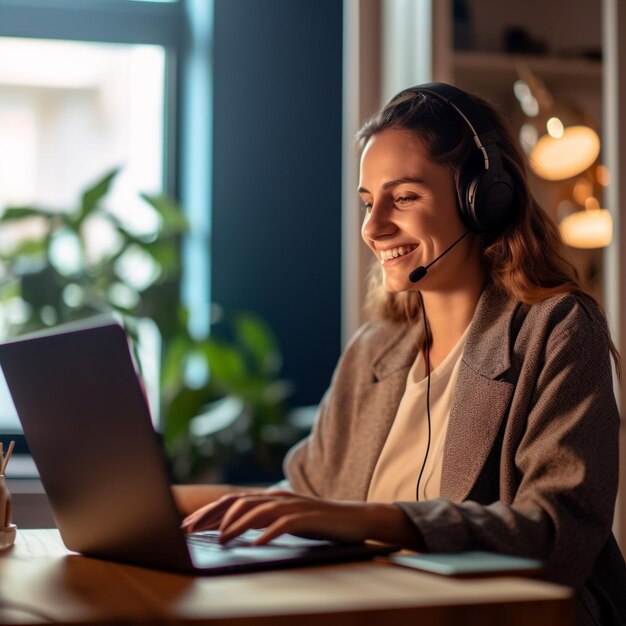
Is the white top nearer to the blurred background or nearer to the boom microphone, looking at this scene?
the boom microphone

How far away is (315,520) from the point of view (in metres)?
0.98

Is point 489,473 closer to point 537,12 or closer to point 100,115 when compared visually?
point 537,12

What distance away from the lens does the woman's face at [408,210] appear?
4.85 feet

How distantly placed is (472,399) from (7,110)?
8.73 ft

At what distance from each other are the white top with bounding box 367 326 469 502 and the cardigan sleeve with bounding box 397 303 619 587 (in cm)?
18

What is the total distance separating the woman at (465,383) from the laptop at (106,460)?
68 millimetres

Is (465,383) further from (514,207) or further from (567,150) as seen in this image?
(567,150)

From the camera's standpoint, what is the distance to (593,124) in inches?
99.8

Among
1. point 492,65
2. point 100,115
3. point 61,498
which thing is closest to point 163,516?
point 61,498

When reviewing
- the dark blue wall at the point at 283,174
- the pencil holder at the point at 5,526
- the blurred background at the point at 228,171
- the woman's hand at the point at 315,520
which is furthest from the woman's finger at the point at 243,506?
the dark blue wall at the point at 283,174

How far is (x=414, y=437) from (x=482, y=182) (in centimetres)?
40

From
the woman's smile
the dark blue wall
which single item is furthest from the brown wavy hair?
the dark blue wall

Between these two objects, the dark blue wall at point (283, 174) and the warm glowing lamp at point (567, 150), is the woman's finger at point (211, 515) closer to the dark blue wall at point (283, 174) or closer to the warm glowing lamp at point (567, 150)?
the warm glowing lamp at point (567, 150)

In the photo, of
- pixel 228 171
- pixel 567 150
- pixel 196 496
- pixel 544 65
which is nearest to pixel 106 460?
pixel 196 496
